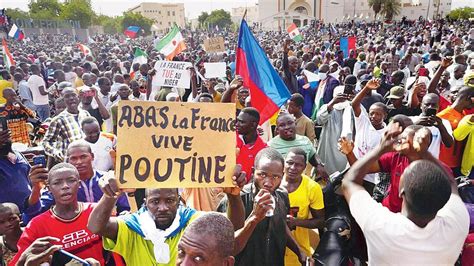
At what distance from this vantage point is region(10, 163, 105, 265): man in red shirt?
2.65 m

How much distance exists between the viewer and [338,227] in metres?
3.25

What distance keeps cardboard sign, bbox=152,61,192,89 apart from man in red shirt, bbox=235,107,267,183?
316 centimetres

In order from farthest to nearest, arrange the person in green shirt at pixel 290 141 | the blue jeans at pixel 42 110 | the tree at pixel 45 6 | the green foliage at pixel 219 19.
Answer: the green foliage at pixel 219 19 < the tree at pixel 45 6 < the blue jeans at pixel 42 110 < the person in green shirt at pixel 290 141

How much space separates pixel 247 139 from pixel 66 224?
2.11m

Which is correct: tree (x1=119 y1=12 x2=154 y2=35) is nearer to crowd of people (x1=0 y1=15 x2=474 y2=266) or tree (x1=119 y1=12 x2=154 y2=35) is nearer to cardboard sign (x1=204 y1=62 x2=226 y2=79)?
cardboard sign (x1=204 y1=62 x2=226 y2=79)

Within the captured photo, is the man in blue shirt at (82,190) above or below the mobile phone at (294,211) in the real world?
above

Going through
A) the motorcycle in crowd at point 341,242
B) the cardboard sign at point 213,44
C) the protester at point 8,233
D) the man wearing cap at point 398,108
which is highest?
the cardboard sign at point 213,44

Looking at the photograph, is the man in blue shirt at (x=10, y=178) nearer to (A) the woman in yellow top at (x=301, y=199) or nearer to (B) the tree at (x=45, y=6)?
(A) the woman in yellow top at (x=301, y=199)

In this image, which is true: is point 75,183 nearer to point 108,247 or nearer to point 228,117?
point 108,247

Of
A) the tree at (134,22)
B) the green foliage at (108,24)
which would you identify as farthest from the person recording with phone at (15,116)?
the green foliage at (108,24)

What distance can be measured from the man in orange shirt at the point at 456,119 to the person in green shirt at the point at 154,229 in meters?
3.06

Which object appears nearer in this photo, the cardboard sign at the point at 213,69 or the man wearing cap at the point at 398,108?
the man wearing cap at the point at 398,108

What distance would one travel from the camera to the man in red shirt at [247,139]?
4.24 m

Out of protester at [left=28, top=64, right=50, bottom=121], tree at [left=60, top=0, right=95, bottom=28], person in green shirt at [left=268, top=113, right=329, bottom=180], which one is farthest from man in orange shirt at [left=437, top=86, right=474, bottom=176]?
tree at [left=60, top=0, right=95, bottom=28]
